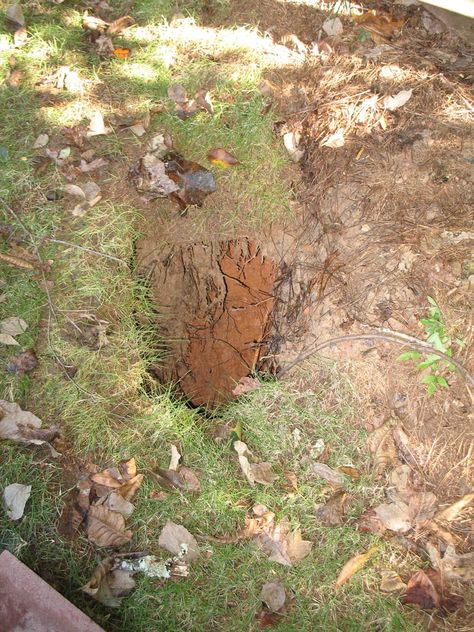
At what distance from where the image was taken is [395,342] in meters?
2.49

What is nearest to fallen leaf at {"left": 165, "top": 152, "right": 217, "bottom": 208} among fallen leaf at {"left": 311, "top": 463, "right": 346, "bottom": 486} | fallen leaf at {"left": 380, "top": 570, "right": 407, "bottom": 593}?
fallen leaf at {"left": 311, "top": 463, "right": 346, "bottom": 486}

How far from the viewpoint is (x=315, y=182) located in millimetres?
2746

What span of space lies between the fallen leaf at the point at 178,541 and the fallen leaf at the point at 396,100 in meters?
2.46

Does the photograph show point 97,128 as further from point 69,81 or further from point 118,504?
point 118,504

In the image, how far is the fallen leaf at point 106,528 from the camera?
7.48 ft

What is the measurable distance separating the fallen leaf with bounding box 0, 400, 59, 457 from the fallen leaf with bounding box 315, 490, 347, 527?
1299 mm

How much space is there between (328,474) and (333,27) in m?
2.61

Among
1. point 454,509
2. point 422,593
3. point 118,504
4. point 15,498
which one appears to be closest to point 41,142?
point 15,498

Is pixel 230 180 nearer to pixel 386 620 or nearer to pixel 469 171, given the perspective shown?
pixel 469 171

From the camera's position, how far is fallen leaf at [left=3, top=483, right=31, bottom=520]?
2309 millimetres

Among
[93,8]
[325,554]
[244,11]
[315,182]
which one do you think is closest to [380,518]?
[325,554]

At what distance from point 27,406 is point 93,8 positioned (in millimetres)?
2547

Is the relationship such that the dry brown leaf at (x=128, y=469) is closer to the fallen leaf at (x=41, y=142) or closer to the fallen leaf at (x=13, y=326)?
the fallen leaf at (x=13, y=326)

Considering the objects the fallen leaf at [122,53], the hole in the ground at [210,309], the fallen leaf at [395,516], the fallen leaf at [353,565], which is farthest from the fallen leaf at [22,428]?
the fallen leaf at [122,53]
